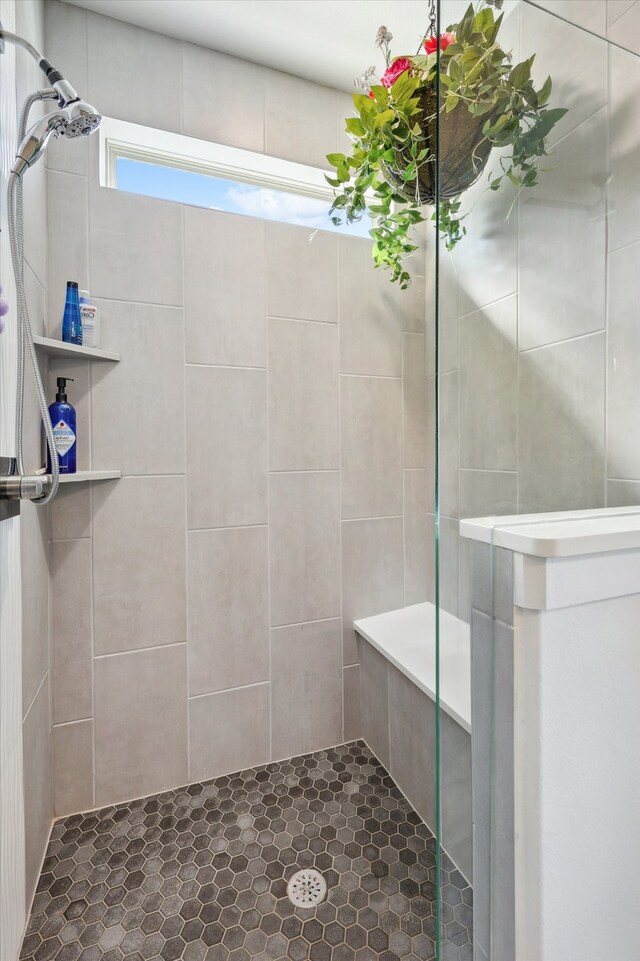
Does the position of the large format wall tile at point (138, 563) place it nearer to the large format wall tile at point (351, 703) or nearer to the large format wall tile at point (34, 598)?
the large format wall tile at point (34, 598)

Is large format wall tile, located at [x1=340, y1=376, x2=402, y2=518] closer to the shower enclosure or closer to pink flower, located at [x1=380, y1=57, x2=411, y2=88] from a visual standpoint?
the shower enclosure

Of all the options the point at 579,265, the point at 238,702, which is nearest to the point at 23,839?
the point at 238,702

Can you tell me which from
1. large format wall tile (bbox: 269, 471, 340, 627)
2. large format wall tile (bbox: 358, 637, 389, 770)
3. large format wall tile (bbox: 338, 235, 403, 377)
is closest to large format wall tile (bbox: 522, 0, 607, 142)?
large format wall tile (bbox: 338, 235, 403, 377)

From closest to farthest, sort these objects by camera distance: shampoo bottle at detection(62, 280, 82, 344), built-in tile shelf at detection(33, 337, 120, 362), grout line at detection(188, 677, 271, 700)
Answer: built-in tile shelf at detection(33, 337, 120, 362) → shampoo bottle at detection(62, 280, 82, 344) → grout line at detection(188, 677, 271, 700)

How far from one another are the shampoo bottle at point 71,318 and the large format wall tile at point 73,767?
1.16 m

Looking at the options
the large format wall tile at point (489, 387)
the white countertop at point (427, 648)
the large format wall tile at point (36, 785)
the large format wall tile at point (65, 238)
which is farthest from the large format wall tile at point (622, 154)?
the large format wall tile at point (36, 785)

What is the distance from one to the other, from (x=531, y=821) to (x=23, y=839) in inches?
43.8

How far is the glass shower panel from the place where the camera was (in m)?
0.64

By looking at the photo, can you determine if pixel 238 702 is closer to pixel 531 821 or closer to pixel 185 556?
pixel 185 556

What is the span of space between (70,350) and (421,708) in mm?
1446

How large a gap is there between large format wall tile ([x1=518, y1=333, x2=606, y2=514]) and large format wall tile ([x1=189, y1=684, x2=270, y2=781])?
1.24 metres

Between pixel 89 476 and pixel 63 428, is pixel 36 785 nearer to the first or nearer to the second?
pixel 89 476

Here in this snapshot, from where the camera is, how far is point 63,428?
1.26 metres

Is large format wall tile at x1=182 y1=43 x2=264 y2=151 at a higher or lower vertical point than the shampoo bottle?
higher
